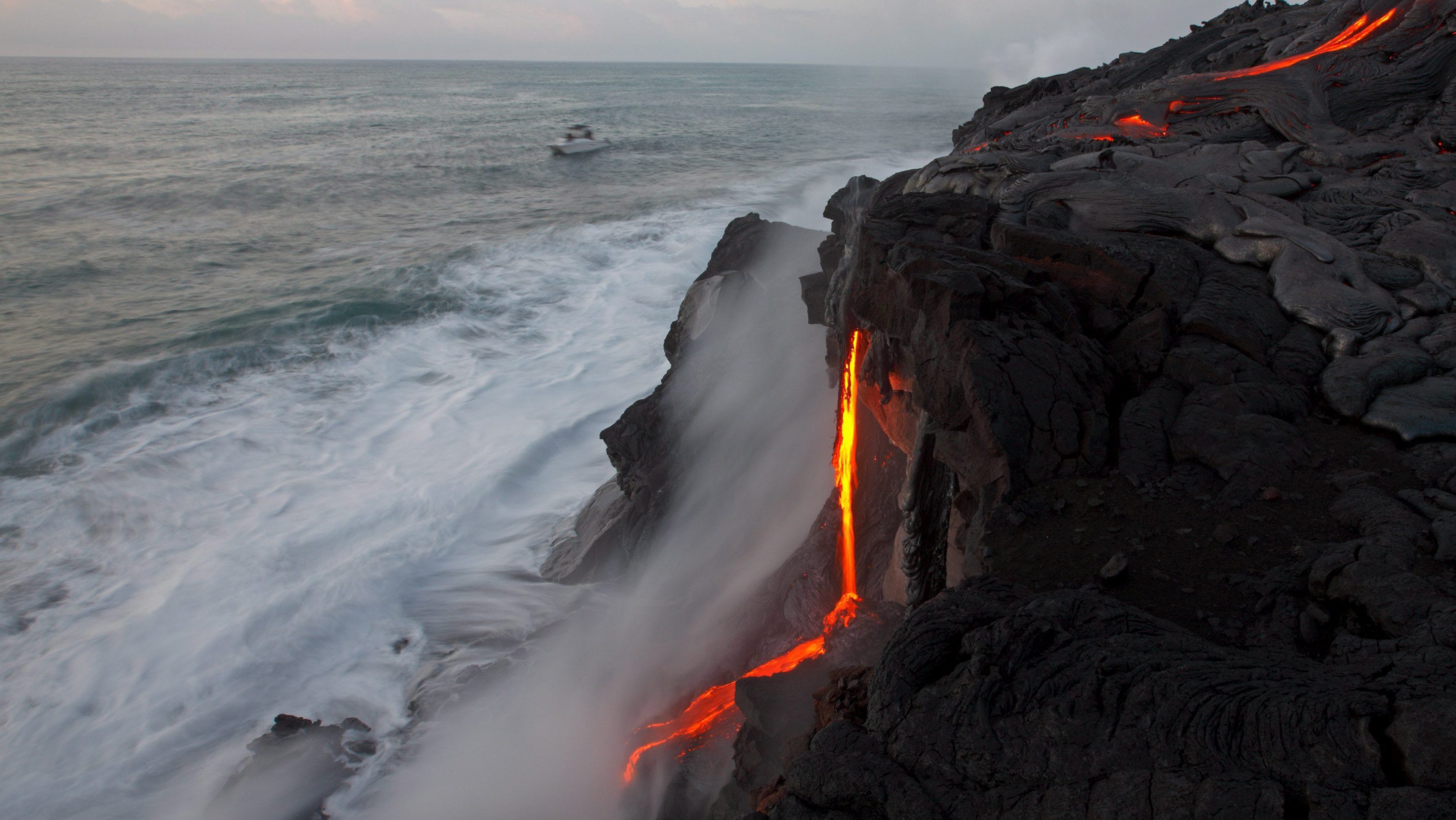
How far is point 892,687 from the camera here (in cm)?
298

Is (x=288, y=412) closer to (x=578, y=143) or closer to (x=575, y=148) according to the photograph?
(x=575, y=148)

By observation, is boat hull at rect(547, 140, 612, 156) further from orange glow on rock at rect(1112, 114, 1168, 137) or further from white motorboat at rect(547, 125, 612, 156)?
orange glow on rock at rect(1112, 114, 1168, 137)

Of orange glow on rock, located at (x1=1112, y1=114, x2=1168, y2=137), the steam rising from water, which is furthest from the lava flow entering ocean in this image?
orange glow on rock, located at (x1=1112, y1=114, x2=1168, y2=137)

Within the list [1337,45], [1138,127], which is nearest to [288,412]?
[1138,127]

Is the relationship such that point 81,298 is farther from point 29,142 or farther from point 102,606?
point 29,142

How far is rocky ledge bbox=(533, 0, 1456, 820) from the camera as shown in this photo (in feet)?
8.44

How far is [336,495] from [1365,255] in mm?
12034

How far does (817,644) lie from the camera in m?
5.89

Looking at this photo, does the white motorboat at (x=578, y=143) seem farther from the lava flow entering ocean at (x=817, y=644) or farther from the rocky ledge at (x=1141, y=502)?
the lava flow entering ocean at (x=817, y=644)

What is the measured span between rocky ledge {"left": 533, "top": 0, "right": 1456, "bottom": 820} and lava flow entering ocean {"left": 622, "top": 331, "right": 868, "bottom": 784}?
0.24 meters

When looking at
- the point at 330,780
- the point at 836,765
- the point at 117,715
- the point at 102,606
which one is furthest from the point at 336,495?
the point at 836,765

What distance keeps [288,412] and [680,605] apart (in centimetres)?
827

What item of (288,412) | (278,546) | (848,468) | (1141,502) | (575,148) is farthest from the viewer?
(575,148)

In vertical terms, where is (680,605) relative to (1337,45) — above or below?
below
